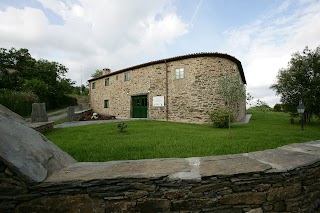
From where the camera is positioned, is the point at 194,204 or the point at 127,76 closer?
the point at 194,204

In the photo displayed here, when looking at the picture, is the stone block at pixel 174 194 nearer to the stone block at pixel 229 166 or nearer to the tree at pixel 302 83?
the stone block at pixel 229 166

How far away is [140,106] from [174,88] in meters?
4.75

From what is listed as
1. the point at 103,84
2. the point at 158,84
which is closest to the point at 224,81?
the point at 158,84

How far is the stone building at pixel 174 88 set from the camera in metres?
15.7

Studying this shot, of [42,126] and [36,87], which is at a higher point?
[36,87]

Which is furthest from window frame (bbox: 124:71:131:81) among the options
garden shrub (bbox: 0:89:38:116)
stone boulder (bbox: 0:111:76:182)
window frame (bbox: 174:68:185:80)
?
stone boulder (bbox: 0:111:76:182)

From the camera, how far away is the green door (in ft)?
63.5

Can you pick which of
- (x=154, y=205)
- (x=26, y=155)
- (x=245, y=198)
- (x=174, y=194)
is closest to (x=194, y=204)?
(x=174, y=194)

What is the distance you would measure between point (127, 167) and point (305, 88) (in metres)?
17.8

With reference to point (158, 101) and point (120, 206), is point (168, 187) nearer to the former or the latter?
point (120, 206)

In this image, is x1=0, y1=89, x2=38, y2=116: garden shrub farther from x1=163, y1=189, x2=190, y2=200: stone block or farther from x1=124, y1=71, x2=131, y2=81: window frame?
x1=163, y1=189, x2=190, y2=200: stone block

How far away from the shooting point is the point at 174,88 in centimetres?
1703

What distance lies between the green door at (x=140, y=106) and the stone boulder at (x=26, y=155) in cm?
1660

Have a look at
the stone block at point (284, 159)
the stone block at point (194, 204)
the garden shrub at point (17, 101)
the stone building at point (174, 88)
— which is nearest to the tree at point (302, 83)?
the stone building at point (174, 88)
